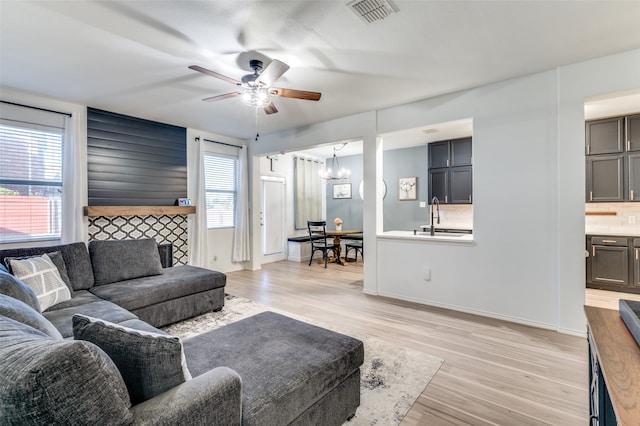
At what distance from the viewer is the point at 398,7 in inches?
81.1

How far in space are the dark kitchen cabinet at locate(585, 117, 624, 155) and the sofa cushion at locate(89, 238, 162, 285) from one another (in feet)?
21.0

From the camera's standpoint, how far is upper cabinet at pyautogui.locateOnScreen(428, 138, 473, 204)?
18.7 feet

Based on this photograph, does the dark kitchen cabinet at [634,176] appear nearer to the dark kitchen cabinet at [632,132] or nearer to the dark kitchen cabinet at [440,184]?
the dark kitchen cabinet at [632,132]

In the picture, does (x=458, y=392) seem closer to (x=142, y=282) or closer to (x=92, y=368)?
(x=92, y=368)

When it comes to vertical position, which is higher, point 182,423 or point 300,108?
point 300,108

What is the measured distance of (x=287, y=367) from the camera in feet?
4.95

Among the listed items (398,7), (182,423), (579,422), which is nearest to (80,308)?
(182,423)

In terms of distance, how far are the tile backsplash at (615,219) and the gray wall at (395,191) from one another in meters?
2.71

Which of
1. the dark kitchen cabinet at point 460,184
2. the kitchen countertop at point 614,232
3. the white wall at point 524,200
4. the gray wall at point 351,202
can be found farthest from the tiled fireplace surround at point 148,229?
the kitchen countertop at point 614,232

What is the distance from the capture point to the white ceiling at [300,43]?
6.88ft

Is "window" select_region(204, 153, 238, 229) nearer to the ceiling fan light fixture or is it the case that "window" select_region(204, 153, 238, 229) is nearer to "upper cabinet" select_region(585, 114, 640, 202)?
the ceiling fan light fixture

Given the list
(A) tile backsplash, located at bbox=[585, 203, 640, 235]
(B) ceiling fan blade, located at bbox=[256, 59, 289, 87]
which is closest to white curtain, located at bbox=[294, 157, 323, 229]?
(B) ceiling fan blade, located at bbox=[256, 59, 289, 87]

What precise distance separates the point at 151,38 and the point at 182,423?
8.96ft

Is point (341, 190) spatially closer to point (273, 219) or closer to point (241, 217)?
point (273, 219)
